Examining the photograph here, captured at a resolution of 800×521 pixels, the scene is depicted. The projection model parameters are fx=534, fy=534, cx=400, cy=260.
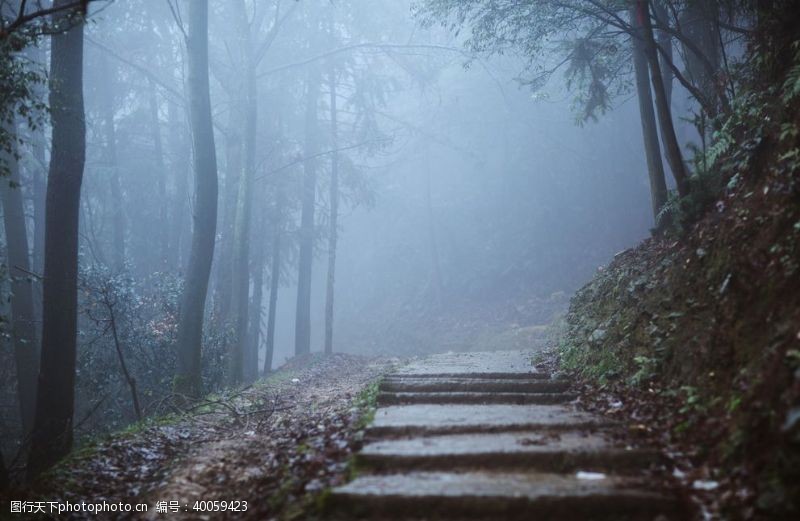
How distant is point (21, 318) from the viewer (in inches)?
410

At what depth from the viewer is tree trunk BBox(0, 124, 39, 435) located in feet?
33.9

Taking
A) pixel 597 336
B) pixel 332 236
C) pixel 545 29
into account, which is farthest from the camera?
pixel 332 236

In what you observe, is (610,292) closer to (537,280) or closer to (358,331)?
(537,280)

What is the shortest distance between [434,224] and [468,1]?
21.9m

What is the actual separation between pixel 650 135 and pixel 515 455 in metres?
7.22

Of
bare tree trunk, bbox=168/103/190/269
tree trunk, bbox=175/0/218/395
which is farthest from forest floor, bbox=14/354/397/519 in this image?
bare tree trunk, bbox=168/103/190/269

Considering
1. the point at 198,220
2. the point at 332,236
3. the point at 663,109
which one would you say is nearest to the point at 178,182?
the point at 332,236

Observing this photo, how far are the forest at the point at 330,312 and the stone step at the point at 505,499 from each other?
19 mm

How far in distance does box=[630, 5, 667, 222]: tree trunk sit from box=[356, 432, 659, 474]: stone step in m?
5.65

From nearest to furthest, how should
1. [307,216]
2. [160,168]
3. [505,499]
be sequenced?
[505,499] → [307,216] → [160,168]

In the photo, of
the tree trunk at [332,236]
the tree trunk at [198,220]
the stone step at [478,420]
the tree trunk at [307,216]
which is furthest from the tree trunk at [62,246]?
the tree trunk at [307,216]

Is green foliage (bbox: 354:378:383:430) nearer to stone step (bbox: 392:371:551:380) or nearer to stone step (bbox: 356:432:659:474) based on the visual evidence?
stone step (bbox: 356:432:659:474)

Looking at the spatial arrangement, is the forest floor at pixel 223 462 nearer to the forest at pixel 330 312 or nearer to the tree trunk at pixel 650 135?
the forest at pixel 330 312

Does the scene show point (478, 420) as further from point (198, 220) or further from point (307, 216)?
point (307, 216)
